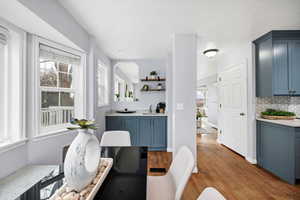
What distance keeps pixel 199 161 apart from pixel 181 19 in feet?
9.04

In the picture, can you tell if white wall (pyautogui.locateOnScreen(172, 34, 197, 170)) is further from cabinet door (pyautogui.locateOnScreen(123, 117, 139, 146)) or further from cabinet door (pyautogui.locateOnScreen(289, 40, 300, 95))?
cabinet door (pyautogui.locateOnScreen(289, 40, 300, 95))

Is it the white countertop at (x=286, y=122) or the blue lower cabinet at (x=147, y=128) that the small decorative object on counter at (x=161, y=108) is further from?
the white countertop at (x=286, y=122)

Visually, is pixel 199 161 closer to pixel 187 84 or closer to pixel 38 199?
pixel 187 84

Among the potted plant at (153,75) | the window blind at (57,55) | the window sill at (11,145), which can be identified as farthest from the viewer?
the potted plant at (153,75)

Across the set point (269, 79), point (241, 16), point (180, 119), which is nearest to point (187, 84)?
point (180, 119)

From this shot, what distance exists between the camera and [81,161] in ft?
2.54

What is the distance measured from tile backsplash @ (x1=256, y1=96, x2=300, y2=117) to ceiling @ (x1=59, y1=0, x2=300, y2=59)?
1334 mm

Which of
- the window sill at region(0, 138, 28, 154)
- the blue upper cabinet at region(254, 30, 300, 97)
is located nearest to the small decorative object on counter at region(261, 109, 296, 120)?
the blue upper cabinet at region(254, 30, 300, 97)

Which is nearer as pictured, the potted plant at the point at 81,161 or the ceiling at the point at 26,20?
the potted plant at the point at 81,161

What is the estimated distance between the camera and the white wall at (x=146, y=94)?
4160 mm

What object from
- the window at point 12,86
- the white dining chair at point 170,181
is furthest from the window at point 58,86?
the white dining chair at point 170,181

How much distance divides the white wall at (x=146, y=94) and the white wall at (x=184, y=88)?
5.28 feet

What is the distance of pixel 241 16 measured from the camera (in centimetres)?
208

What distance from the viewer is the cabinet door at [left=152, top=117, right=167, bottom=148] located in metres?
3.62
